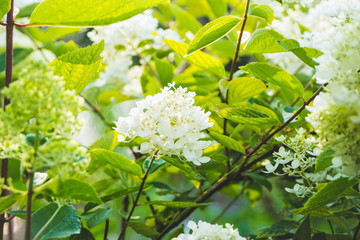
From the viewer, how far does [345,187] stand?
55cm

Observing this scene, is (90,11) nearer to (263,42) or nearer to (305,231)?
(263,42)

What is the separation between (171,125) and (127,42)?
68 cm

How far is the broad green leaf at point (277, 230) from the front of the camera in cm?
77

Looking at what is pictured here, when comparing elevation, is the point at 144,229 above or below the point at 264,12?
below

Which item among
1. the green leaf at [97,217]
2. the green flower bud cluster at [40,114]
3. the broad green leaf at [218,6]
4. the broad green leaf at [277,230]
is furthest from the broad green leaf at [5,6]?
the broad green leaf at [218,6]

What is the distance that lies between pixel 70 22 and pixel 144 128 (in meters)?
0.21

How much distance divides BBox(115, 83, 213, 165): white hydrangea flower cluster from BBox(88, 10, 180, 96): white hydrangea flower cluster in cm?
60

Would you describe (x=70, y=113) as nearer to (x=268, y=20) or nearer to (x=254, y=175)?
(x=268, y=20)

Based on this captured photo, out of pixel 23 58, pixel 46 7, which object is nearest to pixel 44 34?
pixel 23 58

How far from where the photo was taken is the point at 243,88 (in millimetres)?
781

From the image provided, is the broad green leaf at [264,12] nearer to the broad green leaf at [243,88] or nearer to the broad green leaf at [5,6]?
the broad green leaf at [243,88]

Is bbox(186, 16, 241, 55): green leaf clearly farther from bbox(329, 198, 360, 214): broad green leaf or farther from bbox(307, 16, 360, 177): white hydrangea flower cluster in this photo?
bbox(329, 198, 360, 214): broad green leaf

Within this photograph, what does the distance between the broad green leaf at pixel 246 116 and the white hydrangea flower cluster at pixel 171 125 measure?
0.07 metres

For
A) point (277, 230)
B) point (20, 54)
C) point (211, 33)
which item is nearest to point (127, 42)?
point (20, 54)
